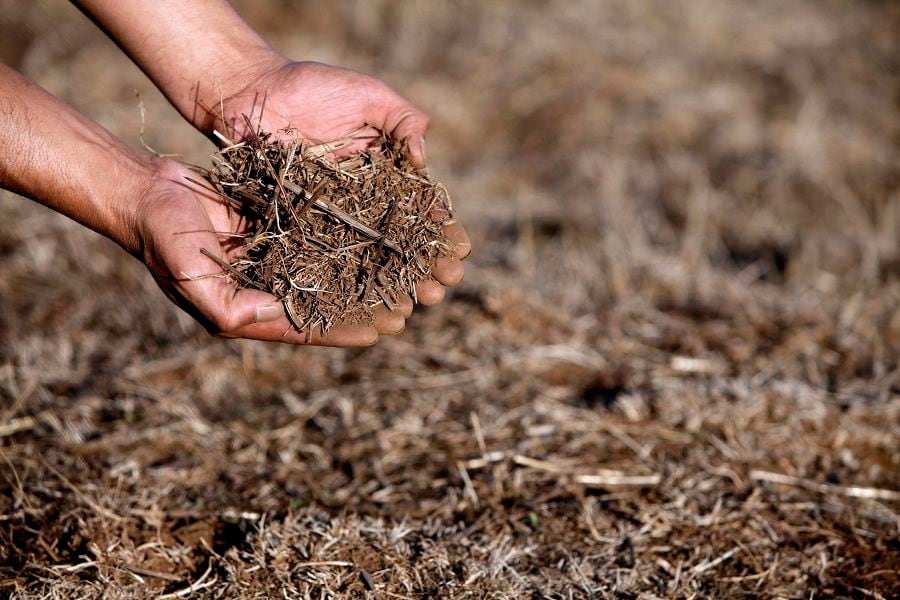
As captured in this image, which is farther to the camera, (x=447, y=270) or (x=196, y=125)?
(x=196, y=125)

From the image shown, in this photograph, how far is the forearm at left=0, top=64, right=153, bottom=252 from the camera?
188cm

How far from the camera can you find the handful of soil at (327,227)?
1.99 m

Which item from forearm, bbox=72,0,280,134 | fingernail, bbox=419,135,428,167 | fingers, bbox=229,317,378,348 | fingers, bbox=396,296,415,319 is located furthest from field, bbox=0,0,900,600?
forearm, bbox=72,0,280,134

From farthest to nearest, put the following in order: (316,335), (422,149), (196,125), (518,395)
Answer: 1. (518,395)
2. (196,125)
3. (422,149)
4. (316,335)

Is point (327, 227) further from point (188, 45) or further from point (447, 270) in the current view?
point (188, 45)

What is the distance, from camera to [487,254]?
13.5 feet

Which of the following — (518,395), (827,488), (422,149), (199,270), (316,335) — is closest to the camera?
(199,270)

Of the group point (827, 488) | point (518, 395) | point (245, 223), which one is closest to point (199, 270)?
point (245, 223)

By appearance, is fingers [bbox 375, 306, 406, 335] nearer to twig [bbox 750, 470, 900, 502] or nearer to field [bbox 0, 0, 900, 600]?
field [bbox 0, 0, 900, 600]

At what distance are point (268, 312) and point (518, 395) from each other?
1254mm

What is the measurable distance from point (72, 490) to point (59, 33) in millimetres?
4223

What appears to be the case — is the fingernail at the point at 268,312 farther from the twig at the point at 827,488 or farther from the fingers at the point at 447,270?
the twig at the point at 827,488

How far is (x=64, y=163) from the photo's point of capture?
6.30 ft

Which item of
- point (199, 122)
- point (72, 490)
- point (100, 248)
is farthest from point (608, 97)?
point (72, 490)
